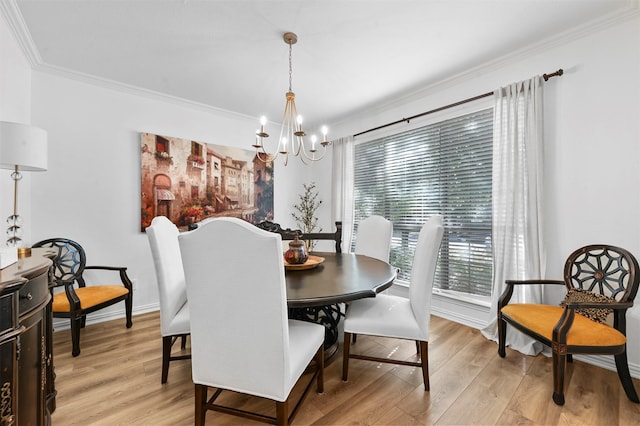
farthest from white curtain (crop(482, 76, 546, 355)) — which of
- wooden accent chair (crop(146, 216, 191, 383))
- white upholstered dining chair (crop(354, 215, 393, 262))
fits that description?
wooden accent chair (crop(146, 216, 191, 383))

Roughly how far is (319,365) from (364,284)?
0.58 metres

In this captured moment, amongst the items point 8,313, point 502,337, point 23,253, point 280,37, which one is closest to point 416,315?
point 502,337

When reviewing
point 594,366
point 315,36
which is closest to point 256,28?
point 315,36

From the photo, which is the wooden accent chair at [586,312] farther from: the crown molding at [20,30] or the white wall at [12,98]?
the crown molding at [20,30]

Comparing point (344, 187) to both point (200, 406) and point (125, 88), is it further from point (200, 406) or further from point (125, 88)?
point (200, 406)

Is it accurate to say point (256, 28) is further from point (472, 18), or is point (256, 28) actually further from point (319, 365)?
point (319, 365)

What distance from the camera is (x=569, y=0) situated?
74.3 inches

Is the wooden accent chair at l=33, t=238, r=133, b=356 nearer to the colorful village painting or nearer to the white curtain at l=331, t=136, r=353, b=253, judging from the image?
the colorful village painting

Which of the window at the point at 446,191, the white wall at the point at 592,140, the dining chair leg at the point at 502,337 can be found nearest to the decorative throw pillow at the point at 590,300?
the white wall at the point at 592,140

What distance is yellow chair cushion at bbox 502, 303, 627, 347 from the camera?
1.64 metres

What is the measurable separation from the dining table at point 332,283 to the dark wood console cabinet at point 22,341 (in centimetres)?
103

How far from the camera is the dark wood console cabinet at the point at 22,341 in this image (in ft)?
3.15

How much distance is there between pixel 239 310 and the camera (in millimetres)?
1213

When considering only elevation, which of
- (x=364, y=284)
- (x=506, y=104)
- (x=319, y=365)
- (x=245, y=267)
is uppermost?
(x=506, y=104)
